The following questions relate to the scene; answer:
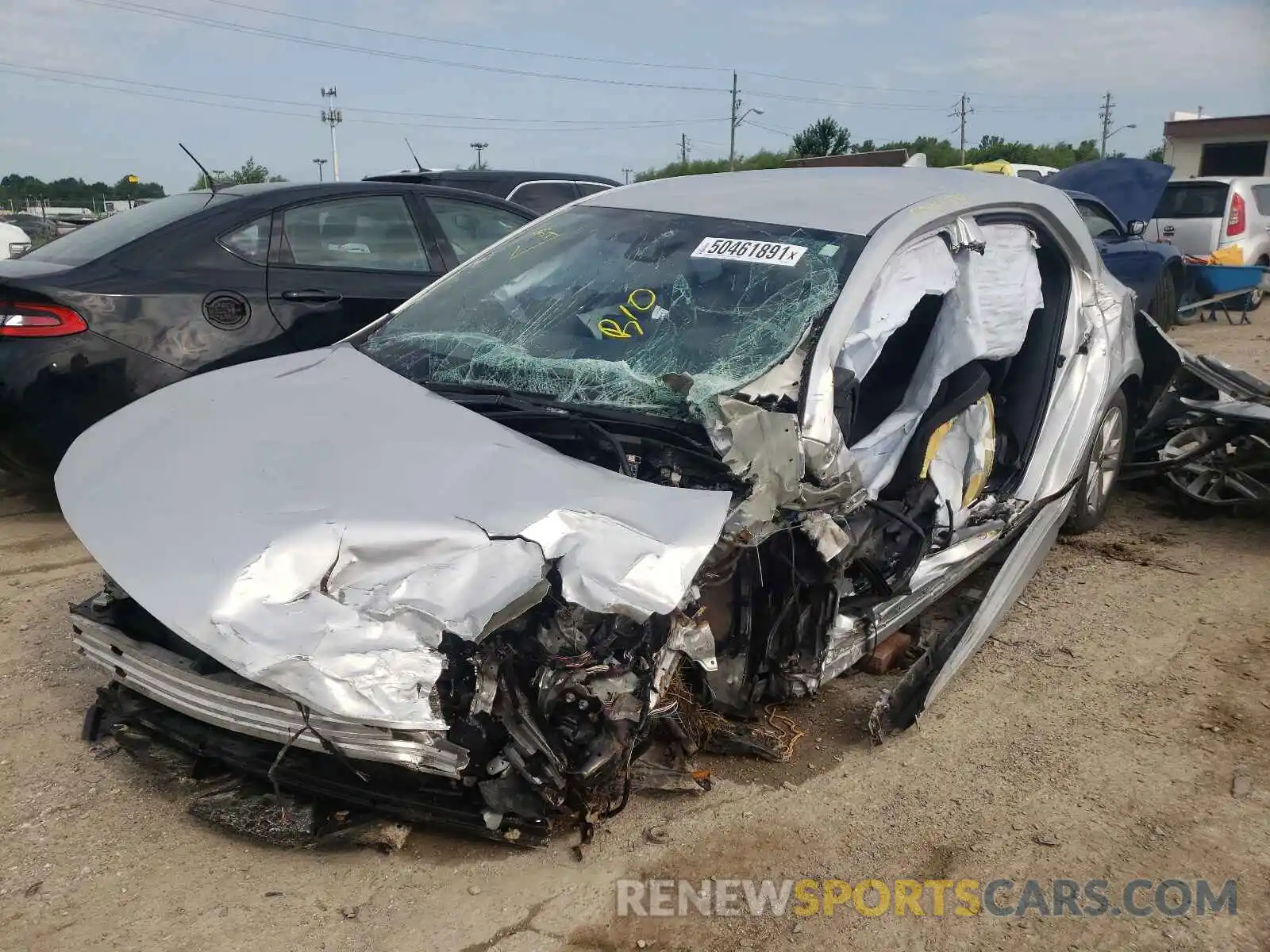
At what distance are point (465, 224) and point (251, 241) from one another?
1.34 metres

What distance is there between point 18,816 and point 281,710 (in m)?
1.10

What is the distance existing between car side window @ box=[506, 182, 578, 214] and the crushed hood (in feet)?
21.0

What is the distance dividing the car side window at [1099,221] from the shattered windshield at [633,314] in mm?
7363

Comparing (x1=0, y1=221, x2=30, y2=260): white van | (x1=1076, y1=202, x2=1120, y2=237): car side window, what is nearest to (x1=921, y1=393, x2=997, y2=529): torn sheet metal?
(x1=1076, y1=202, x2=1120, y2=237): car side window

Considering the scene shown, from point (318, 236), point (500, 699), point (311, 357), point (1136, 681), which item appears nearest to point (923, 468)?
point (1136, 681)

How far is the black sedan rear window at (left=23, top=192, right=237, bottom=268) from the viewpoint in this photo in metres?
4.86

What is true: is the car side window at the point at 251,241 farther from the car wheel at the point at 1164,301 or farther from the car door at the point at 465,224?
the car wheel at the point at 1164,301

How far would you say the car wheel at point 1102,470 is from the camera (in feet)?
15.5

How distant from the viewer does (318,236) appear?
17.3 feet

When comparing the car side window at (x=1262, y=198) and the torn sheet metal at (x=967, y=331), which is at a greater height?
the car side window at (x=1262, y=198)

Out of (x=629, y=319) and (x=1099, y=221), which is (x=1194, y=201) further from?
(x=629, y=319)

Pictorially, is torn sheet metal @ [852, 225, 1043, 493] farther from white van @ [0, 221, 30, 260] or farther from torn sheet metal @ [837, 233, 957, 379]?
white van @ [0, 221, 30, 260]

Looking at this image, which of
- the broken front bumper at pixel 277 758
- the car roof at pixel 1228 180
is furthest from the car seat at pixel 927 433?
the car roof at pixel 1228 180

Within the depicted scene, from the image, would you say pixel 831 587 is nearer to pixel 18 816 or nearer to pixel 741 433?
pixel 741 433
